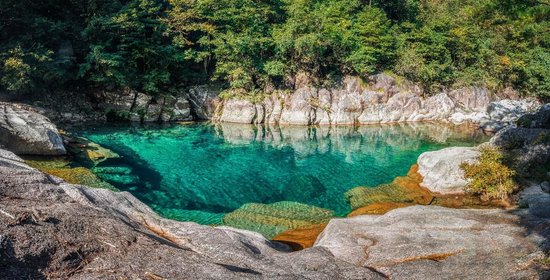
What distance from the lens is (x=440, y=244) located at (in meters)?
9.45

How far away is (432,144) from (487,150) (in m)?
14.2

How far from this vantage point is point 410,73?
4497 cm

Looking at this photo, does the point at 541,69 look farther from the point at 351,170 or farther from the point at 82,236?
the point at 82,236

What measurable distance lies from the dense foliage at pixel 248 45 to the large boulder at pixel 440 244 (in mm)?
23796

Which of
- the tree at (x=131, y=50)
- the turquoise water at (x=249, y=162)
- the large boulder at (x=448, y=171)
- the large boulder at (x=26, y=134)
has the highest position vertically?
the tree at (x=131, y=50)

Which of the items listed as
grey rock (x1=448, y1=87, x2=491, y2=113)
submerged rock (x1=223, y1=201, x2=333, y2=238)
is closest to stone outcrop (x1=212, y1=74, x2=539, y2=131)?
grey rock (x1=448, y1=87, x2=491, y2=113)

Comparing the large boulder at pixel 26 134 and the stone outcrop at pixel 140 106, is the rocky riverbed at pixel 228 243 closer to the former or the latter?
the large boulder at pixel 26 134

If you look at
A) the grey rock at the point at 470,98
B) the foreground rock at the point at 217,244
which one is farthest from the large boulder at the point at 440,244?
the grey rock at the point at 470,98

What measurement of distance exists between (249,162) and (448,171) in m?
12.7

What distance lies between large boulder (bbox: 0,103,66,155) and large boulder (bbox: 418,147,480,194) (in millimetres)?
20177

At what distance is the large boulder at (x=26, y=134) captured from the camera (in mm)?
16953

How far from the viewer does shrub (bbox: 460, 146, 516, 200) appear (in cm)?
1545

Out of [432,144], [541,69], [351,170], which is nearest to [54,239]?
[351,170]

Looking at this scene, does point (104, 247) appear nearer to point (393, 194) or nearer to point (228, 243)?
point (228, 243)
